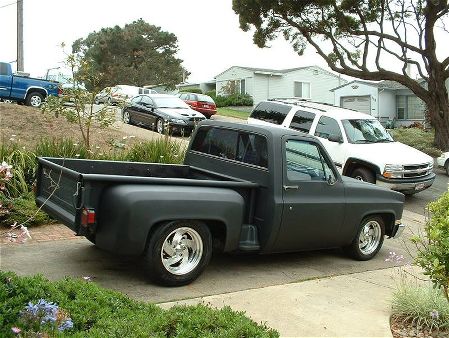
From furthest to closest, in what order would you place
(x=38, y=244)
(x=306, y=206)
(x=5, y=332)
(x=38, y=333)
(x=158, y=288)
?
(x=38, y=244) → (x=306, y=206) → (x=158, y=288) → (x=5, y=332) → (x=38, y=333)

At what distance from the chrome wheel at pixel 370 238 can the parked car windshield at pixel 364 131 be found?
5.25 m

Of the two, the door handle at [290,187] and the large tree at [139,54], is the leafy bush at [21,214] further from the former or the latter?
the large tree at [139,54]

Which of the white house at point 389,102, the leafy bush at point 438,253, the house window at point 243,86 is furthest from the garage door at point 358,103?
the leafy bush at point 438,253

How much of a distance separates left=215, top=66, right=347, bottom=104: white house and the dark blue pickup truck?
92.0 feet

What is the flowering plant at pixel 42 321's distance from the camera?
298cm

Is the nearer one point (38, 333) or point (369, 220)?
point (38, 333)

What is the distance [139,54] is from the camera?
182 ft

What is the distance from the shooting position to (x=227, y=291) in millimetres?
5695

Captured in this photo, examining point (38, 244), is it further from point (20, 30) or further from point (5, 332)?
point (20, 30)

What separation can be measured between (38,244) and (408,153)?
8.95 metres

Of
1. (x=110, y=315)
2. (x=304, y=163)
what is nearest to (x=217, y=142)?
(x=304, y=163)

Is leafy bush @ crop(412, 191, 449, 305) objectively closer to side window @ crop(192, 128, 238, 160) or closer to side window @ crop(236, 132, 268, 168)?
side window @ crop(236, 132, 268, 168)

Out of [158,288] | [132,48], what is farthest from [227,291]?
[132,48]

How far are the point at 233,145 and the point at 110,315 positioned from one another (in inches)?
144
